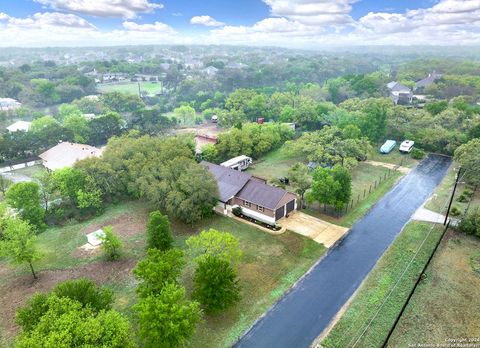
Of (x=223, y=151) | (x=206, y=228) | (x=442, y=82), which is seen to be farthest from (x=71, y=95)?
(x=442, y=82)

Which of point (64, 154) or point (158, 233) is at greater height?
point (158, 233)

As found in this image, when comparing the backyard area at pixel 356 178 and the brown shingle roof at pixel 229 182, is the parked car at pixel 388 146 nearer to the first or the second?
the backyard area at pixel 356 178

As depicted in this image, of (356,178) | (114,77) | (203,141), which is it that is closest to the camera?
(356,178)

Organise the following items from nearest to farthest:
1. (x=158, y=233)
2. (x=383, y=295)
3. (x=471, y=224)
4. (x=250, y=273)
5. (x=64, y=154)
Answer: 1. (x=383, y=295)
2. (x=250, y=273)
3. (x=158, y=233)
4. (x=471, y=224)
5. (x=64, y=154)

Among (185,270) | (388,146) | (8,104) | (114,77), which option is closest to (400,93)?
(388,146)

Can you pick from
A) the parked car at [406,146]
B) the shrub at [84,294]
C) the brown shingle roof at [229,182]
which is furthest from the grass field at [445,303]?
the parked car at [406,146]

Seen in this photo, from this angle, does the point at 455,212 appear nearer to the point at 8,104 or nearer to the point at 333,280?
the point at 333,280
